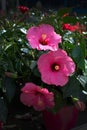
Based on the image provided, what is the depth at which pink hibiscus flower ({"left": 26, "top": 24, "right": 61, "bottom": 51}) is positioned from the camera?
184 centimetres

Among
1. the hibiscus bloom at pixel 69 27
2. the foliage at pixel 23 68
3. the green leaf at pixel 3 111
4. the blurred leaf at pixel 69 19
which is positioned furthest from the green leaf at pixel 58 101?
the hibiscus bloom at pixel 69 27

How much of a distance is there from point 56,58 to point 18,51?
270 mm

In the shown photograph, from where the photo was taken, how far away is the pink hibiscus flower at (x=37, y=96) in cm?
186

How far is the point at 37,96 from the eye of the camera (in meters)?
1.89

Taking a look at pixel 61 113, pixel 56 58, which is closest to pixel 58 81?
pixel 56 58

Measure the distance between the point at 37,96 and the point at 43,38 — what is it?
0.30 m

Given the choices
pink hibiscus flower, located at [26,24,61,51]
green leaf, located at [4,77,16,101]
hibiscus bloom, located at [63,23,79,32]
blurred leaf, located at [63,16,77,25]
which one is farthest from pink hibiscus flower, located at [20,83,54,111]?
hibiscus bloom, located at [63,23,79,32]

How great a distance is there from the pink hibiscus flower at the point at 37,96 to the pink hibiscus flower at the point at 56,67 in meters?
0.07

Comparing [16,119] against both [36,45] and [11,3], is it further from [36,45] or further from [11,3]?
[11,3]

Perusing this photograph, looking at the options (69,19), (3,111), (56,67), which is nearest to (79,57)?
(56,67)

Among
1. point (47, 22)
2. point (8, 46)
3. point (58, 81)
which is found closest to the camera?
point (58, 81)

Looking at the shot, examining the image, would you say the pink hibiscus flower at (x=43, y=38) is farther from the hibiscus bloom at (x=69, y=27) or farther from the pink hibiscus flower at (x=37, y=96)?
the hibiscus bloom at (x=69, y=27)

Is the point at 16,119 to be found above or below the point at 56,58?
below

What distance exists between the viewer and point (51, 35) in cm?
192
